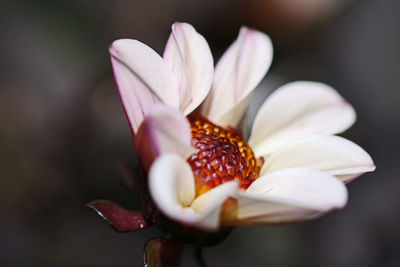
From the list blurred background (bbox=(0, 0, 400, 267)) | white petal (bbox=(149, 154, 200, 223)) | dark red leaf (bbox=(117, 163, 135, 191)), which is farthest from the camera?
blurred background (bbox=(0, 0, 400, 267))

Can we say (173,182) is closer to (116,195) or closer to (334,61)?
(116,195)

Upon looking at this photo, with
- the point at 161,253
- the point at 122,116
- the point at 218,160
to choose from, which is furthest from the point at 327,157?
the point at 122,116

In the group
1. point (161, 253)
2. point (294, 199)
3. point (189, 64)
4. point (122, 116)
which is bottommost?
point (122, 116)

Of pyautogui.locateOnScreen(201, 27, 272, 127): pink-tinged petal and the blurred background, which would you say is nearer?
pyautogui.locateOnScreen(201, 27, 272, 127): pink-tinged petal

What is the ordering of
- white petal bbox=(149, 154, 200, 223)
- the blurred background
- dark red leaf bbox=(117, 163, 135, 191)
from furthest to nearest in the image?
the blurred background < dark red leaf bbox=(117, 163, 135, 191) < white petal bbox=(149, 154, 200, 223)

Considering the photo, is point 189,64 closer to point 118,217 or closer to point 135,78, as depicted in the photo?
point 135,78

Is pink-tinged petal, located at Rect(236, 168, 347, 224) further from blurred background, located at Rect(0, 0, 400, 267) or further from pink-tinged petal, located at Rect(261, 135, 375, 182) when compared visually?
blurred background, located at Rect(0, 0, 400, 267)

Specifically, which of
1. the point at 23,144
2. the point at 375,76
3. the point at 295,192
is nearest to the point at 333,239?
the point at 375,76

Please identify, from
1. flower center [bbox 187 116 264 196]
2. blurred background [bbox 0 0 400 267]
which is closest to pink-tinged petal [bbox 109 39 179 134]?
flower center [bbox 187 116 264 196]
